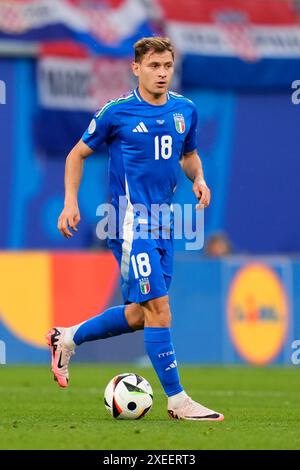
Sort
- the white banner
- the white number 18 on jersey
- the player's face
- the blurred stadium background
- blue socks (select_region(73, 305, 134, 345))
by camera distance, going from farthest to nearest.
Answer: the white banner < the blurred stadium background < blue socks (select_region(73, 305, 134, 345)) < the white number 18 on jersey < the player's face

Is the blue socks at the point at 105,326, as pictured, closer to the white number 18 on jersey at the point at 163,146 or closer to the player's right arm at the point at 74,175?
the player's right arm at the point at 74,175

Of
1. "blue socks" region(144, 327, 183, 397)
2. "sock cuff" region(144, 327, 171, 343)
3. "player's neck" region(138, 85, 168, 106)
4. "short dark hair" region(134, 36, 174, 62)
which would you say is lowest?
"blue socks" region(144, 327, 183, 397)

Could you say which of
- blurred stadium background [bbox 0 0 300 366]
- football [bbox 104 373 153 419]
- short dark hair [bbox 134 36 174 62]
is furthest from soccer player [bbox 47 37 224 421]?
blurred stadium background [bbox 0 0 300 366]

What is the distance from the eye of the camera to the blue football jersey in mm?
7941

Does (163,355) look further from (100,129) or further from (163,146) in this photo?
(100,129)

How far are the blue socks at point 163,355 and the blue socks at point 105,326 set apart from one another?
34 cm

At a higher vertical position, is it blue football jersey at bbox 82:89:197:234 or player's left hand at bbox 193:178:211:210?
blue football jersey at bbox 82:89:197:234

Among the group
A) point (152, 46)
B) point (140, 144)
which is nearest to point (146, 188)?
point (140, 144)

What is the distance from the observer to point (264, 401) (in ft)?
31.8

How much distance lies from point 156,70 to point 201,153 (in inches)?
497

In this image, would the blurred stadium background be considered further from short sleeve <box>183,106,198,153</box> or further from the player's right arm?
the player's right arm

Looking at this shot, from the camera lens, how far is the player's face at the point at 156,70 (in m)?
7.86

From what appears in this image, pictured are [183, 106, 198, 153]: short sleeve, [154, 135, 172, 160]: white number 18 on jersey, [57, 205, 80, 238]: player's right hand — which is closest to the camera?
[57, 205, 80, 238]: player's right hand

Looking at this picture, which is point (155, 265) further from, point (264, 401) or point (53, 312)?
point (53, 312)
